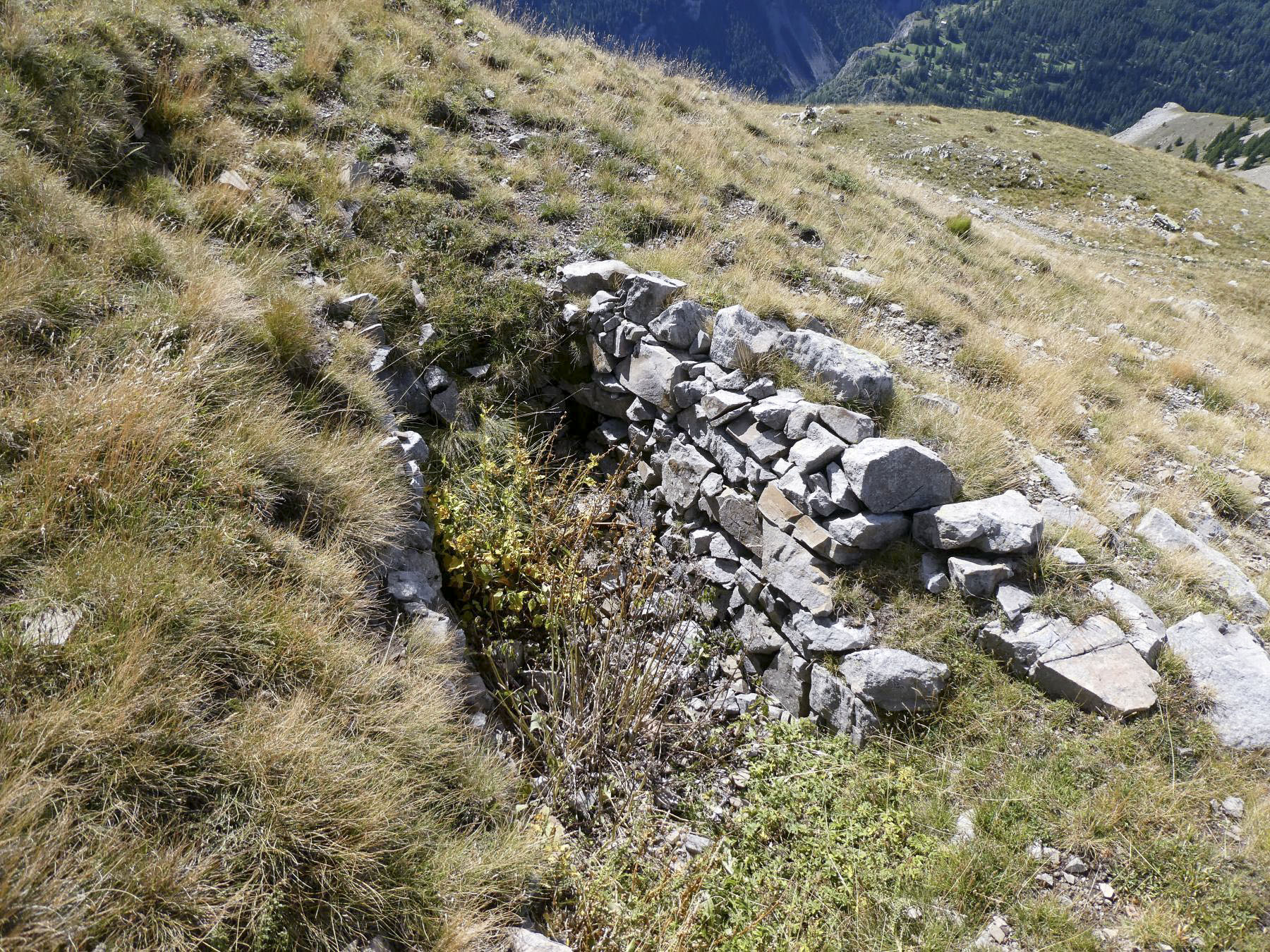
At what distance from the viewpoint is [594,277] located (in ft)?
23.5

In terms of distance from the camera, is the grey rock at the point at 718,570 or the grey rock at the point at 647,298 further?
the grey rock at the point at 647,298

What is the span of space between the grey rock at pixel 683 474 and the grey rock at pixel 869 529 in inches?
60.4

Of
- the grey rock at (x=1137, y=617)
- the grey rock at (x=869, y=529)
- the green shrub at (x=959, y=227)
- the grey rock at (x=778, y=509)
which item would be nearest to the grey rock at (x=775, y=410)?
the grey rock at (x=778, y=509)

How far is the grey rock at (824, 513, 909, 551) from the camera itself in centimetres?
496

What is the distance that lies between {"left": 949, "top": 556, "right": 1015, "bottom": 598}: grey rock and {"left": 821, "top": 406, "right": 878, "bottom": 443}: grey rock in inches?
49.1

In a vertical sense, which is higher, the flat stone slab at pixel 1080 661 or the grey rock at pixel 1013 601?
the grey rock at pixel 1013 601

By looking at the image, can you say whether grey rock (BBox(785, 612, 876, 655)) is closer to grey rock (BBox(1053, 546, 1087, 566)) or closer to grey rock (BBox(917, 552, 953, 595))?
grey rock (BBox(917, 552, 953, 595))

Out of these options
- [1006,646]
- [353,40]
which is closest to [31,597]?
[1006,646]

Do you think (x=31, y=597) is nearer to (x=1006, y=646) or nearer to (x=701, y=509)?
(x=701, y=509)

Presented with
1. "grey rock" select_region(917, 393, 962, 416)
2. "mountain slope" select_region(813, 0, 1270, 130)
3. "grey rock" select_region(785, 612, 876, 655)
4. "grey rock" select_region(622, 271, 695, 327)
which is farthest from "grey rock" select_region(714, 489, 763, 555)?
"mountain slope" select_region(813, 0, 1270, 130)

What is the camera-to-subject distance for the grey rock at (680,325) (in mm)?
6516

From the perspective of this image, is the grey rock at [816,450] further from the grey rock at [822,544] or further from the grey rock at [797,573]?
the grey rock at [797,573]

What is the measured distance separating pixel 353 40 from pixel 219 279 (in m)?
7.24

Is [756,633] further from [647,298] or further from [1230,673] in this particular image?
[647,298]
